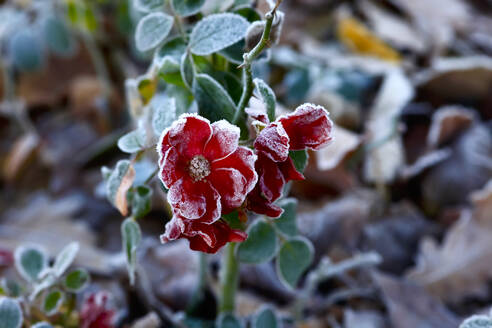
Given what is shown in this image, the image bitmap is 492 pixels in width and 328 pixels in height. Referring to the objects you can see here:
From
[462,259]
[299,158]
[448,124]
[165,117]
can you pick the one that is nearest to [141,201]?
[165,117]

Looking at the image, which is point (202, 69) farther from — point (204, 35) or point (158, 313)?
point (158, 313)

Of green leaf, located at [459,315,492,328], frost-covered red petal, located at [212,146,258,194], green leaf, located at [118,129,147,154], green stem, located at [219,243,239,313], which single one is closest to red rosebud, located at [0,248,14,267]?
green stem, located at [219,243,239,313]

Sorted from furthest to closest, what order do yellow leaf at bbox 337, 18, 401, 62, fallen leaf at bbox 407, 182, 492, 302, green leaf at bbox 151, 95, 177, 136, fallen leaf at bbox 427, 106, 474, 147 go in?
yellow leaf at bbox 337, 18, 401, 62, fallen leaf at bbox 427, 106, 474, 147, fallen leaf at bbox 407, 182, 492, 302, green leaf at bbox 151, 95, 177, 136

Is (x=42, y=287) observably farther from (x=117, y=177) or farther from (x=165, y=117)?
(x=165, y=117)

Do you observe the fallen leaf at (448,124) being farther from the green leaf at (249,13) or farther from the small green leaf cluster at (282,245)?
the green leaf at (249,13)

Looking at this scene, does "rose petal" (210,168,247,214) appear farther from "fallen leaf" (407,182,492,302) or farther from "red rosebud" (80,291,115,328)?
"fallen leaf" (407,182,492,302)

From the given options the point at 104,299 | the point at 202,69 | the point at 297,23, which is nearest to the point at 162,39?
the point at 202,69

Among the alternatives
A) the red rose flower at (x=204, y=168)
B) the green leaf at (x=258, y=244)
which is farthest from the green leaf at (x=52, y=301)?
the red rose flower at (x=204, y=168)
